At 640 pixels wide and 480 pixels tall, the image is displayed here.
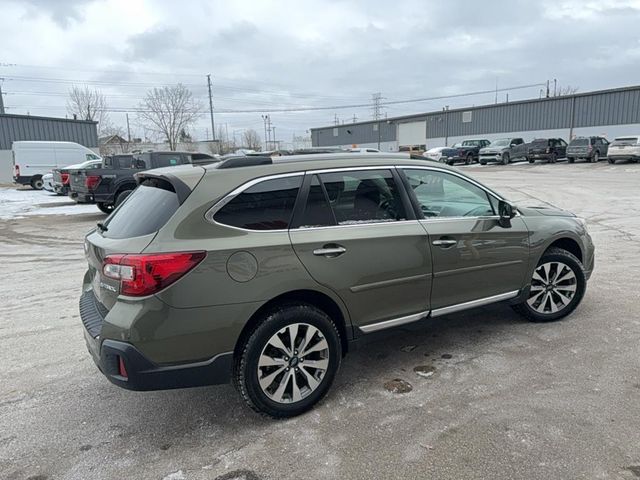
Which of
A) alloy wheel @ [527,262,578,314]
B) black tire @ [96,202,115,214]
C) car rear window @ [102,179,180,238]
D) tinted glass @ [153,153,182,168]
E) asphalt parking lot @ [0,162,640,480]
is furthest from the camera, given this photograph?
tinted glass @ [153,153,182,168]

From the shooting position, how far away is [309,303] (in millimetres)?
3283

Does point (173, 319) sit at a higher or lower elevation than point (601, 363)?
higher

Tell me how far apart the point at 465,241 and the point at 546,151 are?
32181 millimetres

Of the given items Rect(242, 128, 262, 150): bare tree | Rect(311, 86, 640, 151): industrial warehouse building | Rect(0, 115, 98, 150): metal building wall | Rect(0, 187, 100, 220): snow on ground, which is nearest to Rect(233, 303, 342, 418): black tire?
Rect(0, 187, 100, 220): snow on ground

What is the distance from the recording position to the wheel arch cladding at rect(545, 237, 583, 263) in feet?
15.6

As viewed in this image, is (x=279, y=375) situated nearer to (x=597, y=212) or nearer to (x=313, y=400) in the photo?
(x=313, y=400)

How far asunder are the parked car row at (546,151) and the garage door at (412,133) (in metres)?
18.9

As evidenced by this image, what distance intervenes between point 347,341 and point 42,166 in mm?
25239

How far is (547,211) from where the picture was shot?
4.78 meters

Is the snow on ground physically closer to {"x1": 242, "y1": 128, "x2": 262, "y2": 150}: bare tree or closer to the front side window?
the front side window

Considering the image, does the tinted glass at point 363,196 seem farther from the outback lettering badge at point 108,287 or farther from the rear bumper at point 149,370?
the outback lettering badge at point 108,287

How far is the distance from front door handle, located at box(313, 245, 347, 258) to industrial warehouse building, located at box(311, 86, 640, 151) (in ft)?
138

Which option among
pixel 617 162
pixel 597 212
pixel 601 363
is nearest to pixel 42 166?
pixel 597 212

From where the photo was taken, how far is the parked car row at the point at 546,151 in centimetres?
2891
